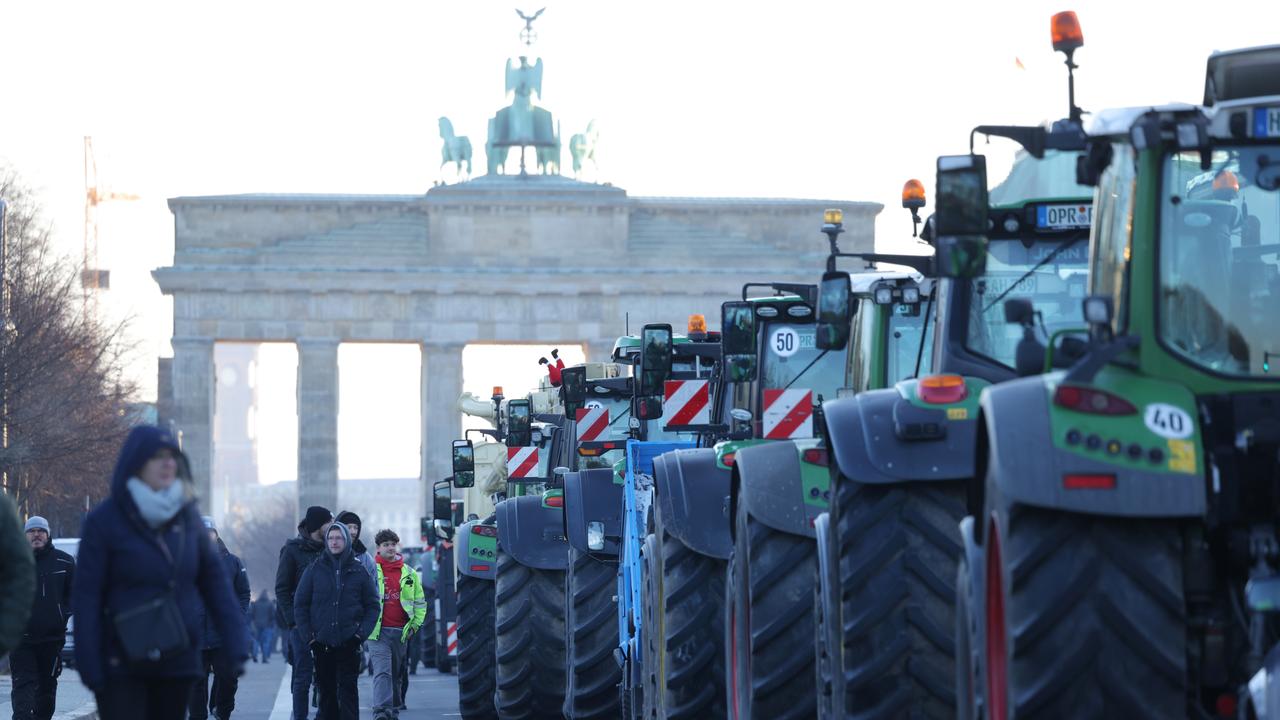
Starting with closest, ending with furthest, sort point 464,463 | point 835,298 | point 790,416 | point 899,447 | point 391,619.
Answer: point 899,447, point 835,298, point 790,416, point 391,619, point 464,463

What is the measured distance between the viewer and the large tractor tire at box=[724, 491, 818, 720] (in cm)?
1009

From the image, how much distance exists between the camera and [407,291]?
8381cm

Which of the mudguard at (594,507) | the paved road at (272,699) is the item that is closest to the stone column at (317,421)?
the paved road at (272,699)

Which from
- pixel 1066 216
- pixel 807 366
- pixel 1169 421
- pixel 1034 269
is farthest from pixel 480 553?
pixel 1169 421

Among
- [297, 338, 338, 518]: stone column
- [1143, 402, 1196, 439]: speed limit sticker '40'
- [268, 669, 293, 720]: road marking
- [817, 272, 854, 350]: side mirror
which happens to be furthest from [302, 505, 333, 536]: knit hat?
[297, 338, 338, 518]: stone column

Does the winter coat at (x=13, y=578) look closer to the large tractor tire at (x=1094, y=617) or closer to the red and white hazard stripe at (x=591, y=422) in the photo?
the large tractor tire at (x=1094, y=617)

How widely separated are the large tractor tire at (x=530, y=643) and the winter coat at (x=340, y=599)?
Answer: 0.83m

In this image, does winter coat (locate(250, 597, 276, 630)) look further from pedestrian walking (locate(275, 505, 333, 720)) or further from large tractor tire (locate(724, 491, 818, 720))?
large tractor tire (locate(724, 491, 818, 720))

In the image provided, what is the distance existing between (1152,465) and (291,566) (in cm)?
1206

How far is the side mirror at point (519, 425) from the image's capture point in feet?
80.3

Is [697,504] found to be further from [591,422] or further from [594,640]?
[591,422]

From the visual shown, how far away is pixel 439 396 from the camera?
84312mm

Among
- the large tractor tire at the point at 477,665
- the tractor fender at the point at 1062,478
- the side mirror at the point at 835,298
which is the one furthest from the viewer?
the large tractor tire at the point at 477,665

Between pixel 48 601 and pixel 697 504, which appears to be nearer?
pixel 697 504
